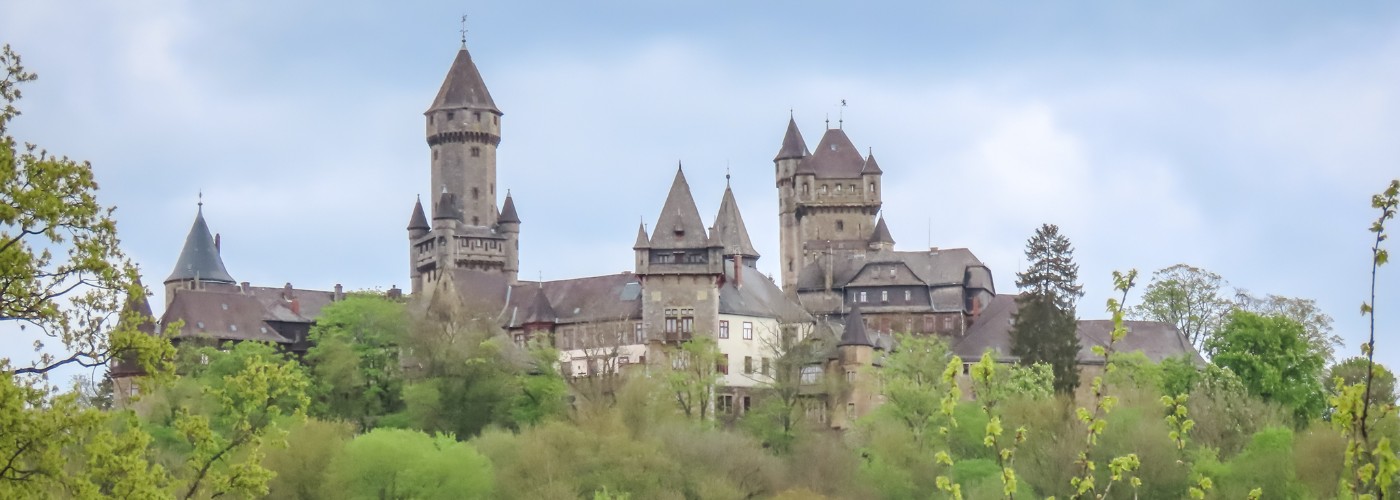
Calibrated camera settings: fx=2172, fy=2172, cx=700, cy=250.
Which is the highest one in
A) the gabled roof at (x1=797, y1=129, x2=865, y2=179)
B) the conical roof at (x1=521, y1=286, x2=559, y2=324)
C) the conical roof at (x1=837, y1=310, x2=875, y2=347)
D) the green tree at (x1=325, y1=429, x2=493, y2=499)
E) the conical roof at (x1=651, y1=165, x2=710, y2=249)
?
the gabled roof at (x1=797, y1=129, x2=865, y2=179)

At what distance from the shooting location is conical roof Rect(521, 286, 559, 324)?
286ft

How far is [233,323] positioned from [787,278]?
27.0 meters

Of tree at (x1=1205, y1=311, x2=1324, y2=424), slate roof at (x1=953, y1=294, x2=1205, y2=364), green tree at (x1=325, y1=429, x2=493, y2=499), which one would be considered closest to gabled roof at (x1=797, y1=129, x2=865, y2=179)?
slate roof at (x1=953, y1=294, x2=1205, y2=364)

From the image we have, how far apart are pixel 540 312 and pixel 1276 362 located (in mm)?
29071

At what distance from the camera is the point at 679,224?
8294 centimetres

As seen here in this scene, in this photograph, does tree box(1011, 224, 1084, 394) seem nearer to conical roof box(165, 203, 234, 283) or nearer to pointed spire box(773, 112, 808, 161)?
pointed spire box(773, 112, 808, 161)

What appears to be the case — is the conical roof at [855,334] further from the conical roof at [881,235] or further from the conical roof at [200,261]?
the conical roof at [200,261]

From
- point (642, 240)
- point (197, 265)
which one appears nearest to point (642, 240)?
point (642, 240)

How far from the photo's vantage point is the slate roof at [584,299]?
85312mm

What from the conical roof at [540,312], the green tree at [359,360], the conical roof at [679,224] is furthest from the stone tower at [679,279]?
the green tree at [359,360]

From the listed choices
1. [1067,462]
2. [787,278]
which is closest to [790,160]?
[787,278]

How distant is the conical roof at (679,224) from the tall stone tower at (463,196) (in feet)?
52.7

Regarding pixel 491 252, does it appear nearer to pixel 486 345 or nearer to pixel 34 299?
pixel 486 345

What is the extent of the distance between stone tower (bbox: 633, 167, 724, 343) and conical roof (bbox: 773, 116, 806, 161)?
84.9 ft
